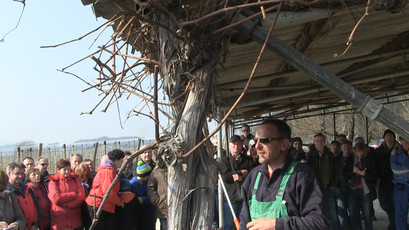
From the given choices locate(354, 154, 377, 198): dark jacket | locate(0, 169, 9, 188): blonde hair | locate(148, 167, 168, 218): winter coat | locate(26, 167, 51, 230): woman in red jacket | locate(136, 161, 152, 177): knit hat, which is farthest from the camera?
locate(354, 154, 377, 198): dark jacket

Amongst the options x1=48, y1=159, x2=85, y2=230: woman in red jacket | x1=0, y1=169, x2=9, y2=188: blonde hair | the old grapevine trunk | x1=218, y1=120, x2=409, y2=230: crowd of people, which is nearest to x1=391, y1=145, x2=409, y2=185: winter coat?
x1=218, y1=120, x2=409, y2=230: crowd of people

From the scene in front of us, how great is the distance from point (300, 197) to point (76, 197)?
414 centimetres

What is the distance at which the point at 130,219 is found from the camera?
5.77 meters

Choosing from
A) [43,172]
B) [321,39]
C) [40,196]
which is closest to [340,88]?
[321,39]

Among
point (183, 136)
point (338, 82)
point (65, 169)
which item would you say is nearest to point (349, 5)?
point (338, 82)

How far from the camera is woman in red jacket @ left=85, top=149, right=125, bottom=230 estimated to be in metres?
5.09

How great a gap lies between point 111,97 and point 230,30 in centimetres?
92

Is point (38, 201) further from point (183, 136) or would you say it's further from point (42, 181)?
point (183, 136)

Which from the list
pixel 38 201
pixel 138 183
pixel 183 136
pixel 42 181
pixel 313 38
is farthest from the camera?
pixel 138 183

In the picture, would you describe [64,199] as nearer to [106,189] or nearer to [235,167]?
[106,189]

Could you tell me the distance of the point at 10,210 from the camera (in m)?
4.56

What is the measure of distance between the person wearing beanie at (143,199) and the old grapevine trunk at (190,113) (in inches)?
157

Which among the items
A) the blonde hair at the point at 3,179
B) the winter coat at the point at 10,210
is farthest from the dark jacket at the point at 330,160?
the blonde hair at the point at 3,179

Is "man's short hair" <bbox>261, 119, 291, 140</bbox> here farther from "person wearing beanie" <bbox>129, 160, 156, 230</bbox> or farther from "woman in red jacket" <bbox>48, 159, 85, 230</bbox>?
"person wearing beanie" <bbox>129, 160, 156, 230</bbox>
